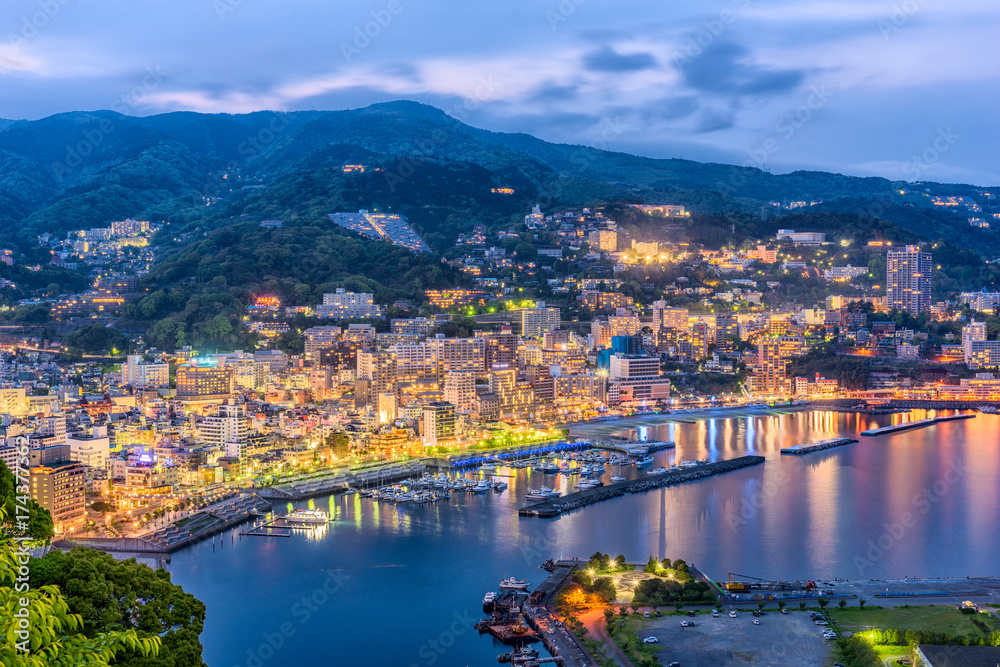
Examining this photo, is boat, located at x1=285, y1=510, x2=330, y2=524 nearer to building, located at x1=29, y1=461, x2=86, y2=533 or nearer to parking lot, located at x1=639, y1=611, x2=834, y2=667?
building, located at x1=29, y1=461, x2=86, y2=533

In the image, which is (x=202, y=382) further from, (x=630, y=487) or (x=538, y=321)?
(x=630, y=487)

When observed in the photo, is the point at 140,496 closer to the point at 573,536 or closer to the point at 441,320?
the point at 573,536

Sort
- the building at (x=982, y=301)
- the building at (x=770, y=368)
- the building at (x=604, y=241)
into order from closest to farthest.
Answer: the building at (x=770, y=368) < the building at (x=982, y=301) < the building at (x=604, y=241)

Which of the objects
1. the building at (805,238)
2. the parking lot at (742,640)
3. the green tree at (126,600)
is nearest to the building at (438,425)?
the parking lot at (742,640)

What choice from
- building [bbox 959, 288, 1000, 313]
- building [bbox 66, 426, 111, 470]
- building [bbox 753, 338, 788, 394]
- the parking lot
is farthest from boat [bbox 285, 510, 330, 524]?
building [bbox 959, 288, 1000, 313]

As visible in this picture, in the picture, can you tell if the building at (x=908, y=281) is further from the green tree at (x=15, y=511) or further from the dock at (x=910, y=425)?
the green tree at (x=15, y=511)

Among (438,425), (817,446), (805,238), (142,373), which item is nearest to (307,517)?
(438,425)
